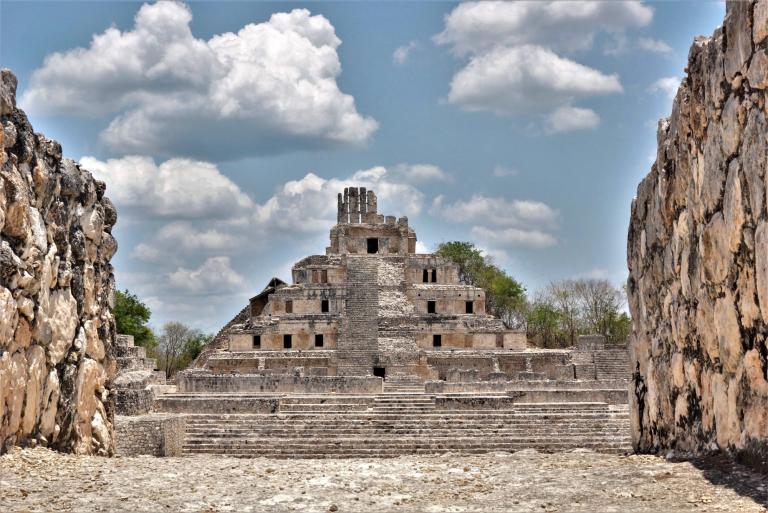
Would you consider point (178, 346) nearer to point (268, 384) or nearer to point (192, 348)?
point (192, 348)

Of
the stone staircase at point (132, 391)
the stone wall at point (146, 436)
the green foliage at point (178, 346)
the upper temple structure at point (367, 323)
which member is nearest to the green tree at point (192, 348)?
the green foliage at point (178, 346)

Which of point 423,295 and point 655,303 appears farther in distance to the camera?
point 423,295

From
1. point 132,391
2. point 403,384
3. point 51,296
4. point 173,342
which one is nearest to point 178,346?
point 173,342

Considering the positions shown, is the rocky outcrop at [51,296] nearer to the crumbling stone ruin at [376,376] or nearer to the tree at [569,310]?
the crumbling stone ruin at [376,376]

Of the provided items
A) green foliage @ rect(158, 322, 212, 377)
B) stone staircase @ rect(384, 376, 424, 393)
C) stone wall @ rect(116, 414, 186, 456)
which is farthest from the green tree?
stone wall @ rect(116, 414, 186, 456)

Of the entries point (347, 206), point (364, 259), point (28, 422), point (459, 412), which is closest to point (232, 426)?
point (459, 412)

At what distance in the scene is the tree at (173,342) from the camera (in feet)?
189

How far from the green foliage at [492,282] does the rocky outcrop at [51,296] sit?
144 feet

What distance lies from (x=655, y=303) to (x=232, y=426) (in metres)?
12.0

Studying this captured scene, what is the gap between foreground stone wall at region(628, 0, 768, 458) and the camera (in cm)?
802

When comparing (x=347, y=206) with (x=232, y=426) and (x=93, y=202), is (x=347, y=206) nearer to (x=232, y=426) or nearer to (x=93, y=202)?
(x=232, y=426)

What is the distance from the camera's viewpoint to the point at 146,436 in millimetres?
17391

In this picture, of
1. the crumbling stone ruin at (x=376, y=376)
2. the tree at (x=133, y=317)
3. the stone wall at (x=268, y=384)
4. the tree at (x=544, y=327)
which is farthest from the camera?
the tree at (x=544, y=327)

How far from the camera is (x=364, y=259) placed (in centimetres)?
4159
